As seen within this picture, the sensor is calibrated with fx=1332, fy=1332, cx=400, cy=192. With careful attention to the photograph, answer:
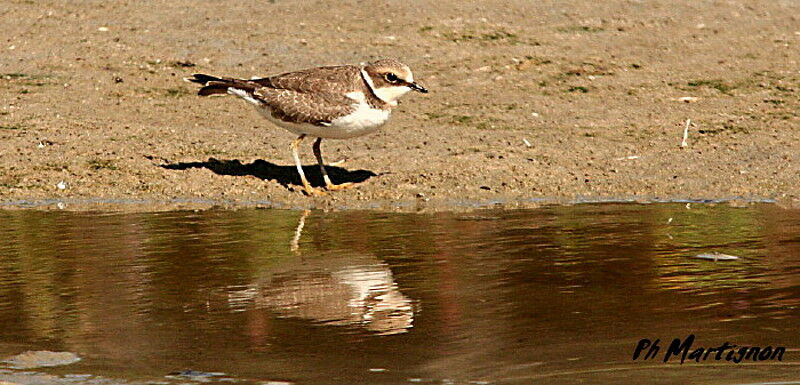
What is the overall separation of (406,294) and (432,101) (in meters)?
7.38

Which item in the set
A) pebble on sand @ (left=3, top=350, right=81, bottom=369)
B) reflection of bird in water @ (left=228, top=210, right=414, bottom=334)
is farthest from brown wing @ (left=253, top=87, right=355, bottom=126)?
pebble on sand @ (left=3, top=350, right=81, bottom=369)

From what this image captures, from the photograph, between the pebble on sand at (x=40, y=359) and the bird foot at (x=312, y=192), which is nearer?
the pebble on sand at (x=40, y=359)

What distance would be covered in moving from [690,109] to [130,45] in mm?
6617

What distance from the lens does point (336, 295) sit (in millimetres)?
6883

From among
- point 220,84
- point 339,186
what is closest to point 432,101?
point 220,84

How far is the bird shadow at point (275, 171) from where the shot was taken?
11594 mm

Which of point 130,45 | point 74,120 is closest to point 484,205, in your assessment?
point 74,120

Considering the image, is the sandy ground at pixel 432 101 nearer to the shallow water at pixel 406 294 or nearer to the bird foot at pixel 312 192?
the bird foot at pixel 312 192

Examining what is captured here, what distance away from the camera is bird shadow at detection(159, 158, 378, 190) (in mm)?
11594

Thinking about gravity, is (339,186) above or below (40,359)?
below

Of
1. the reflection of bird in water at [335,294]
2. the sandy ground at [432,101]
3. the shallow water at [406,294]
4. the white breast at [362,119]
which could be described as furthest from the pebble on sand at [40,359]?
the white breast at [362,119]

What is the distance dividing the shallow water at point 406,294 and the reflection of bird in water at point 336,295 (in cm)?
2

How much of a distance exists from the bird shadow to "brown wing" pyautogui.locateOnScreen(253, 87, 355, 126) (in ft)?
2.05

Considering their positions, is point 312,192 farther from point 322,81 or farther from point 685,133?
point 685,133
